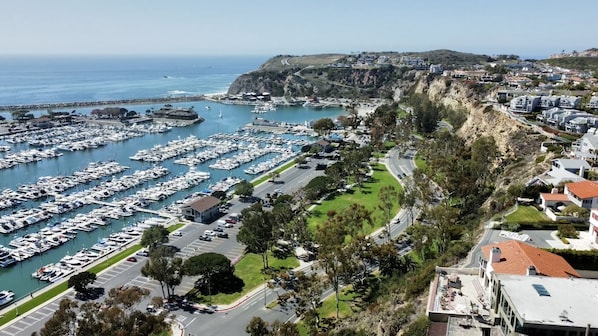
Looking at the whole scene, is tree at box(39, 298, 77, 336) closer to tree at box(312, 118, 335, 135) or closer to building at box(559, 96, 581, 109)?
building at box(559, 96, 581, 109)

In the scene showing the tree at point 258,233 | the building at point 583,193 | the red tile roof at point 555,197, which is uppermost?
the building at point 583,193

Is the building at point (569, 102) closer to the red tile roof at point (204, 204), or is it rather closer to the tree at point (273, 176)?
the tree at point (273, 176)

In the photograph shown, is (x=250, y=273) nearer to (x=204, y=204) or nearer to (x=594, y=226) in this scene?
(x=204, y=204)

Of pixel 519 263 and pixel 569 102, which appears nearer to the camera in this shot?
pixel 519 263

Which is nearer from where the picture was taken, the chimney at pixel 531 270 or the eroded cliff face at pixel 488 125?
the chimney at pixel 531 270

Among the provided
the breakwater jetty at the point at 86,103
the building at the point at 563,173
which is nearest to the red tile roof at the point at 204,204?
the building at the point at 563,173

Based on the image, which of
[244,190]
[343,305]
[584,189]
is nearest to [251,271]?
[343,305]
